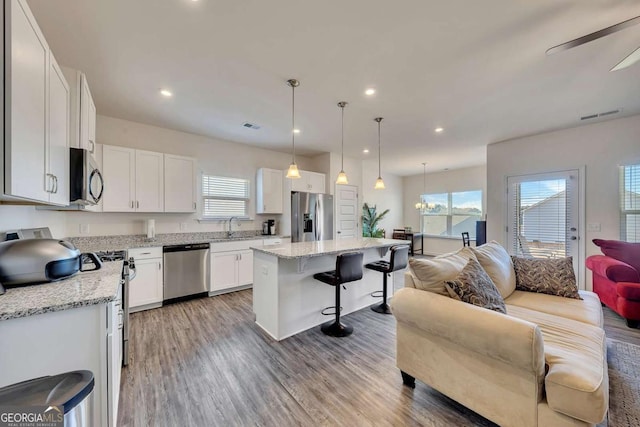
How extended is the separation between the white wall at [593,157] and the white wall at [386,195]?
375 cm

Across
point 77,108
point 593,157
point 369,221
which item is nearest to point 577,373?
point 77,108

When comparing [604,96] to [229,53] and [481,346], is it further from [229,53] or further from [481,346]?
[229,53]

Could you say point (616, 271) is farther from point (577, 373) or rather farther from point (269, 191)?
point (269, 191)

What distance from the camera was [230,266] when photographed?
167 inches

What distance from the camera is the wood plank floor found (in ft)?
5.52

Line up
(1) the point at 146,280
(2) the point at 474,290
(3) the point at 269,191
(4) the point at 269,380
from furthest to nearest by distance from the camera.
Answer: (3) the point at 269,191 → (1) the point at 146,280 → (4) the point at 269,380 → (2) the point at 474,290

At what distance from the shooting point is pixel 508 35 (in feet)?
6.70

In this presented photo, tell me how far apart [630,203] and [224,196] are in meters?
6.46

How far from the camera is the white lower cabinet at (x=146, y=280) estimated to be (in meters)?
3.41

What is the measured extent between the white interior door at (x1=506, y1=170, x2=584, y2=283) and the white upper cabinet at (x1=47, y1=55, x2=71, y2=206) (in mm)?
6182

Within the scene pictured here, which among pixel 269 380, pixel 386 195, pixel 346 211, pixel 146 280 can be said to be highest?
pixel 386 195

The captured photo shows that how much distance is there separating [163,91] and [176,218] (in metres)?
2.11

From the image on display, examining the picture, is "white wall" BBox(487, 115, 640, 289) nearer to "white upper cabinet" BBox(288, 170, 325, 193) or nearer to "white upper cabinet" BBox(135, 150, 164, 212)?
"white upper cabinet" BBox(288, 170, 325, 193)

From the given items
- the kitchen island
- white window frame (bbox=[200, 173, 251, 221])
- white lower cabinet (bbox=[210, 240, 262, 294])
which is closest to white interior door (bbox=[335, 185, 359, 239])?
white window frame (bbox=[200, 173, 251, 221])
